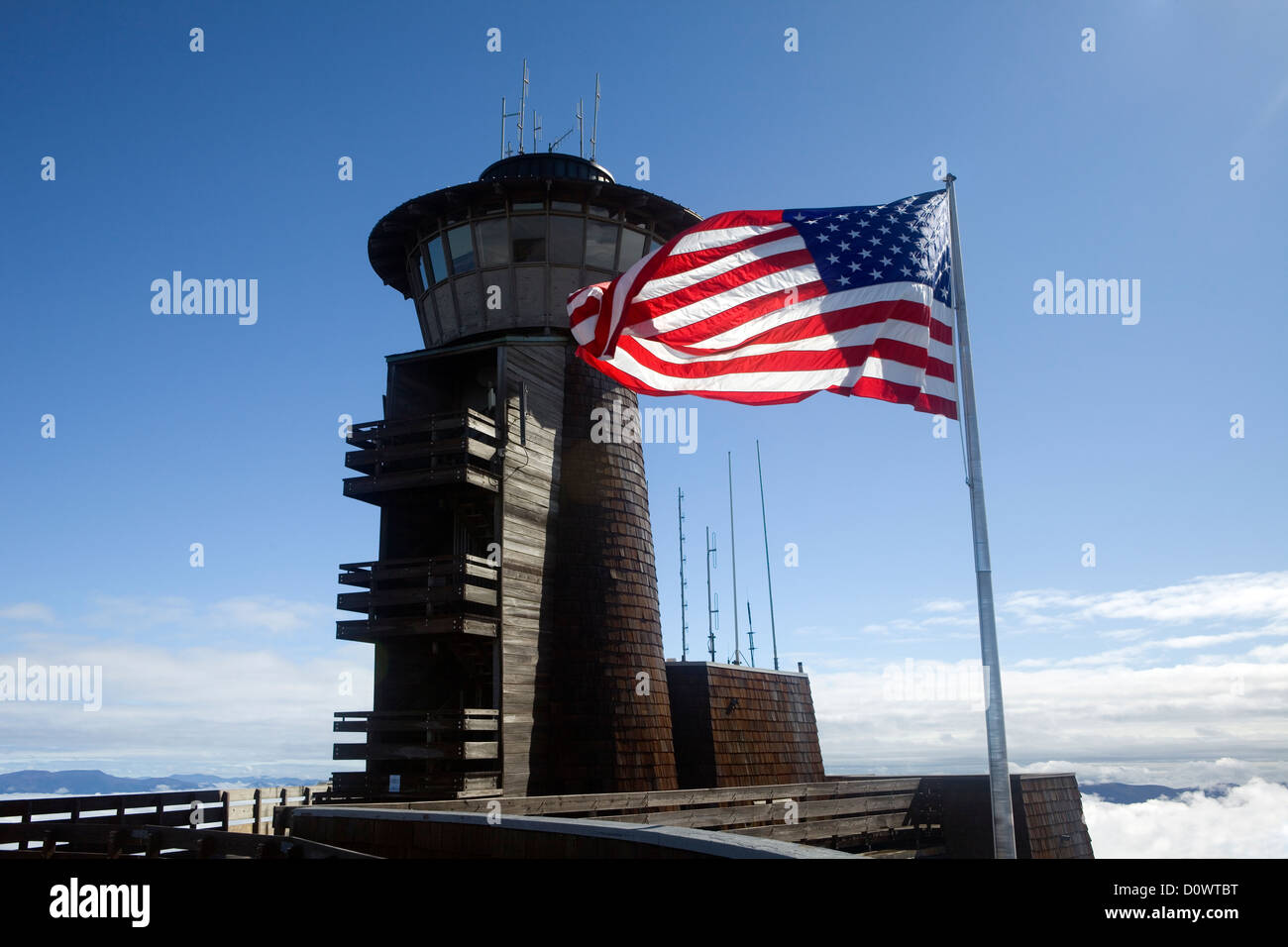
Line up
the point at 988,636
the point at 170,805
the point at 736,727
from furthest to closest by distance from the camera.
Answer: the point at 736,727, the point at 170,805, the point at 988,636

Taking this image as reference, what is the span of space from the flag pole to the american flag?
607mm

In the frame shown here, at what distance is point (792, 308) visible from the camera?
13047 mm

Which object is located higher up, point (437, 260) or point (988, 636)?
point (437, 260)

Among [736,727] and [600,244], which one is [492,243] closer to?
[600,244]

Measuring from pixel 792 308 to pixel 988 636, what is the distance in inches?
192

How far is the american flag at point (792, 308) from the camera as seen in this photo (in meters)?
12.5

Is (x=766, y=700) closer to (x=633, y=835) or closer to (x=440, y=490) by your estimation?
(x=440, y=490)

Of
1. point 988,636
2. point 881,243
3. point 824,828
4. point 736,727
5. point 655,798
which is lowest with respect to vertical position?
point 824,828

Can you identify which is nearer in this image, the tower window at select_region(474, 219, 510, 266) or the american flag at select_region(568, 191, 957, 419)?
the american flag at select_region(568, 191, 957, 419)

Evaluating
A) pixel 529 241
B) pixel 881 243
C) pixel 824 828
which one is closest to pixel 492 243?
pixel 529 241

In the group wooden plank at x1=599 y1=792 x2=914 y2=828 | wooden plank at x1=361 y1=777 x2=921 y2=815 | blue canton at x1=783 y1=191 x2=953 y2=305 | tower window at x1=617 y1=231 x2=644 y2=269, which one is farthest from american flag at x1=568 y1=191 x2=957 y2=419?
tower window at x1=617 y1=231 x2=644 y2=269

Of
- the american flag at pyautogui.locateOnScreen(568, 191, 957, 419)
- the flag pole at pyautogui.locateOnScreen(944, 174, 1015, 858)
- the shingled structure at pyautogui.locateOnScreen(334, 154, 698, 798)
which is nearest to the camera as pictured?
the flag pole at pyautogui.locateOnScreen(944, 174, 1015, 858)

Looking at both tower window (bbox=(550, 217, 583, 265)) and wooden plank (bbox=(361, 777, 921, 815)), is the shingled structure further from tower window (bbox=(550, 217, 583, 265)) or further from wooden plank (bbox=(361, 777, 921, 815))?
wooden plank (bbox=(361, 777, 921, 815))

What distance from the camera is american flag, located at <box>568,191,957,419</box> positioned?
1248 centimetres
